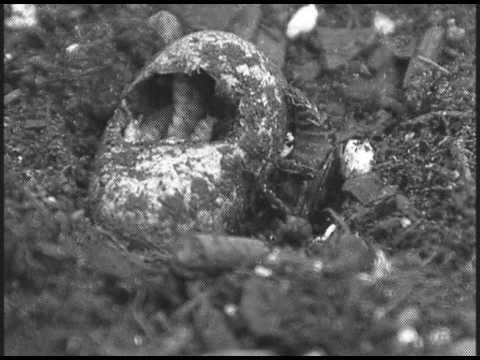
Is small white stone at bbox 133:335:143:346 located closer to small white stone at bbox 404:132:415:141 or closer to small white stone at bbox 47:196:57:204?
small white stone at bbox 47:196:57:204

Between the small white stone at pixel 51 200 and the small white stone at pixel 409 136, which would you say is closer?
the small white stone at pixel 51 200

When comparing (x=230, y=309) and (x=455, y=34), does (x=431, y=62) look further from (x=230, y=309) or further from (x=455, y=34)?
(x=230, y=309)

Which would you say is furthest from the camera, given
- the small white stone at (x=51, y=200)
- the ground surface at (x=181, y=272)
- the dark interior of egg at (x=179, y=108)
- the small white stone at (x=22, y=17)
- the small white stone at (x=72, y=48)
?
the small white stone at (x=22, y=17)

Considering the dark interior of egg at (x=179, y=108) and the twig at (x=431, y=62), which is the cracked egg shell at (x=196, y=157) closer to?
the dark interior of egg at (x=179, y=108)

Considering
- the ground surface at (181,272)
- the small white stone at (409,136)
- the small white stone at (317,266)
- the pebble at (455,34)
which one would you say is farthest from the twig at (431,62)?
the small white stone at (317,266)

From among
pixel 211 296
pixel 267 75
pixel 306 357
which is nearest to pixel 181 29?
pixel 267 75

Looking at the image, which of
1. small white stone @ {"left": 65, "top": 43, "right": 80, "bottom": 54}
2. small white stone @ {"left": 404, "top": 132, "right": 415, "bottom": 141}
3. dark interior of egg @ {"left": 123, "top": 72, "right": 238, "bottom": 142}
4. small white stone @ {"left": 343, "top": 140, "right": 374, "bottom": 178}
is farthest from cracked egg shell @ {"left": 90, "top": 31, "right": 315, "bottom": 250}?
small white stone @ {"left": 404, "top": 132, "right": 415, "bottom": 141}

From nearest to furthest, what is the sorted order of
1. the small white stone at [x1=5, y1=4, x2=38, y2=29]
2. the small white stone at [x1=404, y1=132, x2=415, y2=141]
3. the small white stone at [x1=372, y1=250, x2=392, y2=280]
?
the small white stone at [x1=372, y1=250, x2=392, y2=280], the small white stone at [x1=404, y1=132, x2=415, y2=141], the small white stone at [x1=5, y1=4, x2=38, y2=29]
